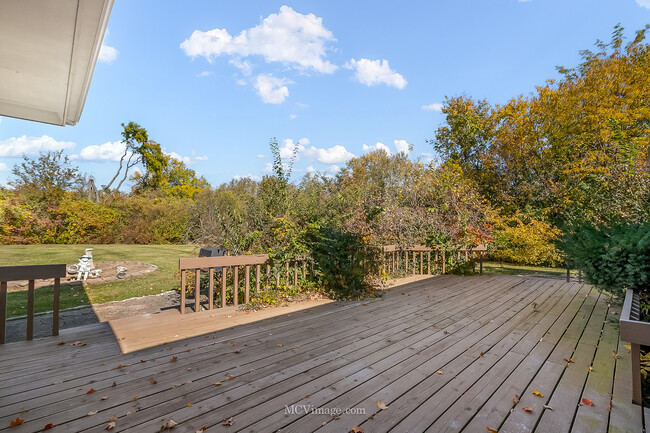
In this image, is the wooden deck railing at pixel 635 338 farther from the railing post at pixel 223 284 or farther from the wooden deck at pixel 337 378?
the railing post at pixel 223 284

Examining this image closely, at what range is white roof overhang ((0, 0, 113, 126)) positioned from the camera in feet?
5.10

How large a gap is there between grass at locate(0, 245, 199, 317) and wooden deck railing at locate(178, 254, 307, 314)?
6.92ft

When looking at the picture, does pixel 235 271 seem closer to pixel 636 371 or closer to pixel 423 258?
pixel 636 371

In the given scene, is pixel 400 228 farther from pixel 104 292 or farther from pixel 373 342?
pixel 104 292

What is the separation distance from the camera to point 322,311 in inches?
156

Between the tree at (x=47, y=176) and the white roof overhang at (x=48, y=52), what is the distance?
1170cm

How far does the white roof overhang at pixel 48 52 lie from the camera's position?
155 cm

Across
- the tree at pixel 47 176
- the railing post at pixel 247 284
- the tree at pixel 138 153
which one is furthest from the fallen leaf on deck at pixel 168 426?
the tree at pixel 138 153

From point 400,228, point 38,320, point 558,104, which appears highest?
point 558,104

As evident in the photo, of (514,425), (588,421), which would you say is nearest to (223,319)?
(514,425)

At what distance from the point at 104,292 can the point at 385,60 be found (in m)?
12.4

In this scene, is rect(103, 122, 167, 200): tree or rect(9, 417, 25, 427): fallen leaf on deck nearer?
rect(9, 417, 25, 427): fallen leaf on deck

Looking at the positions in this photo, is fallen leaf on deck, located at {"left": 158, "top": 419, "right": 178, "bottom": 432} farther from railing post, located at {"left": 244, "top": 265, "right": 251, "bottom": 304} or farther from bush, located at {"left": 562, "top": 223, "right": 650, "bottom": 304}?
bush, located at {"left": 562, "top": 223, "right": 650, "bottom": 304}

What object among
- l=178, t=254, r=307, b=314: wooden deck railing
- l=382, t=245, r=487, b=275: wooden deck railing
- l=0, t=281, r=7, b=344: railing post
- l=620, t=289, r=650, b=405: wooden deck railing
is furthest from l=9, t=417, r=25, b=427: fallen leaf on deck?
l=382, t=245, r=487, b=275: wooden deck railing
